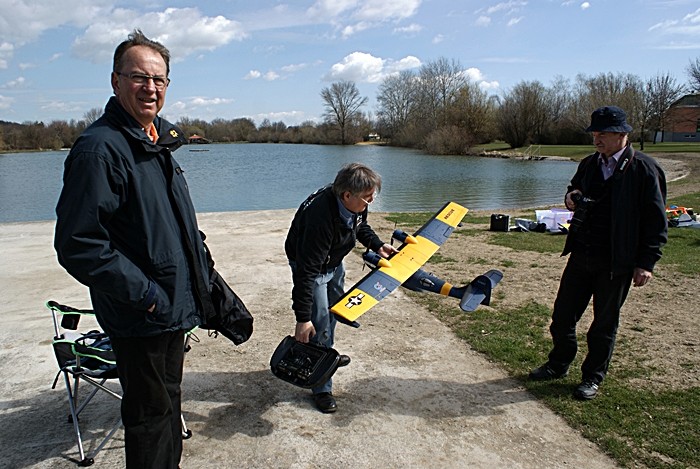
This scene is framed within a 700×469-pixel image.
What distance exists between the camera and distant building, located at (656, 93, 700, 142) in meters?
62.9

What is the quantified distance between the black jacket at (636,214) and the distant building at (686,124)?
67938mm

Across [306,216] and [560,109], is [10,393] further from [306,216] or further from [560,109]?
[560,109]

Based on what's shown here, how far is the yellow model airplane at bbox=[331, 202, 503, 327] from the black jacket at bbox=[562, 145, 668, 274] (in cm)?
125

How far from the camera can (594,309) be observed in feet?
13.2

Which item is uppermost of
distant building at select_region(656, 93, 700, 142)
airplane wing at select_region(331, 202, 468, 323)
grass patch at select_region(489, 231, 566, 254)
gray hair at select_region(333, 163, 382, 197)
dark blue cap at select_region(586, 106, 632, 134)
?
distant building at select_region(656, 93, 700, 142)

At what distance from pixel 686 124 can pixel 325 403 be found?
78.9 m

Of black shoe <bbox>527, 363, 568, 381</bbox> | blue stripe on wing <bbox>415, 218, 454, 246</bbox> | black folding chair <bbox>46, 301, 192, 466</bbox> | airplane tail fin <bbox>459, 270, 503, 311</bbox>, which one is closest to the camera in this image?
black folding chair <bbox>46, 301, 192, 466</bbox>

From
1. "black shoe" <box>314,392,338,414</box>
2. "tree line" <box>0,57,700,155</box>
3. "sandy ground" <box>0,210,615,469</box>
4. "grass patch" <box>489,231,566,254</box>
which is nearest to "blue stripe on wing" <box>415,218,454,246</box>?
"sandy ground" <box>0,210,615,469</box>

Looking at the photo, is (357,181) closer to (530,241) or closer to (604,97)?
(530,241)

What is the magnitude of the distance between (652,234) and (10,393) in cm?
530

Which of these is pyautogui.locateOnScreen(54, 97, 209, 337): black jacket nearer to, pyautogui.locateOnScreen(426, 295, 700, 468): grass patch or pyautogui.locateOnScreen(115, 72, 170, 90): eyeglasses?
pyautogui.locateOnScreen(115, 72, 170, 90): eyeglasses

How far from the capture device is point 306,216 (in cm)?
351

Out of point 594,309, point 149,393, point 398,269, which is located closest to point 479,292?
point 398,269

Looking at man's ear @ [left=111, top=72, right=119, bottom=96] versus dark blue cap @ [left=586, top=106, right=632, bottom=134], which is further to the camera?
dark blue cap @ [left=586, top=106, right=632, bottom=134]
